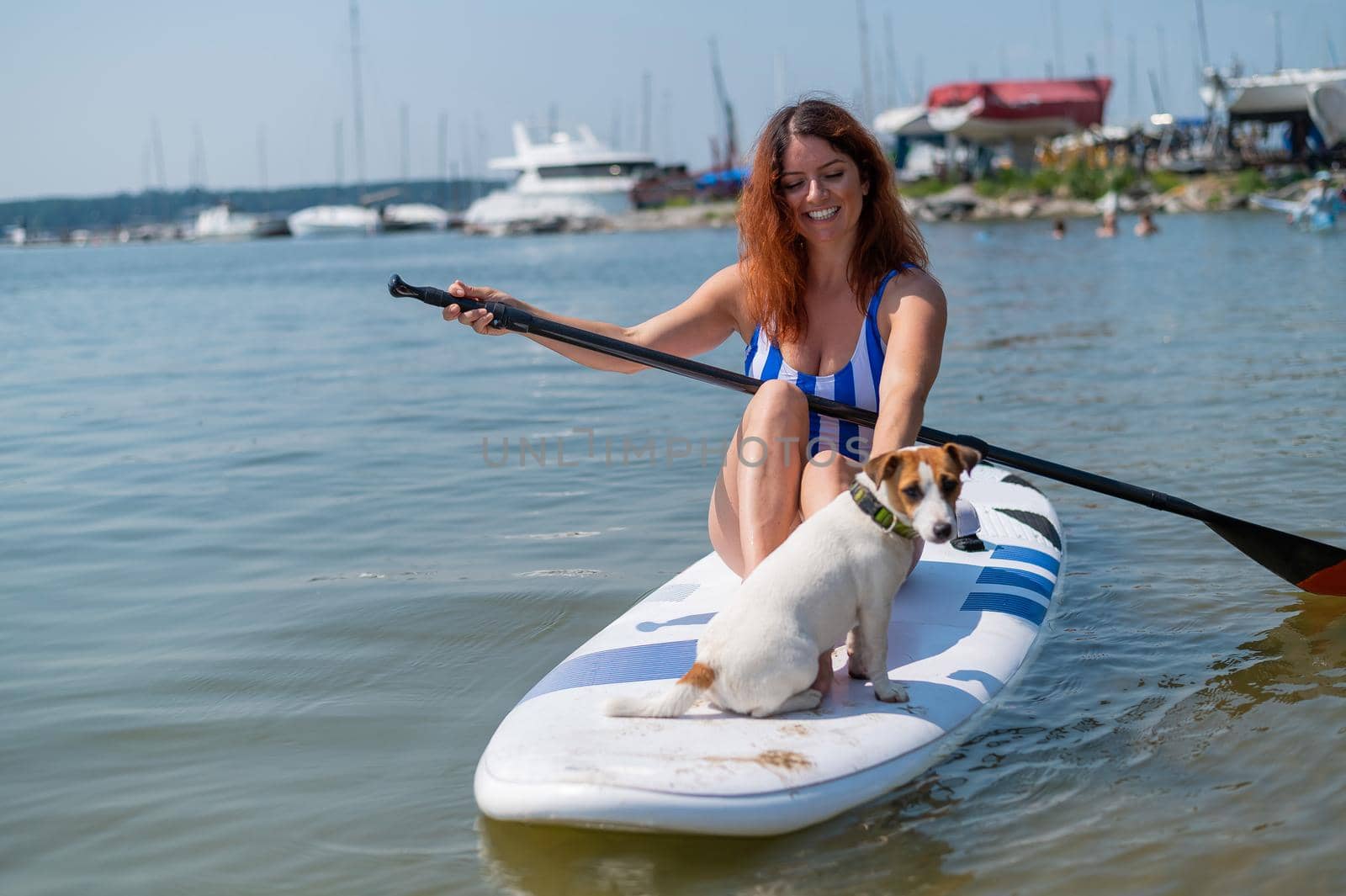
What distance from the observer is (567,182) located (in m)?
81.9

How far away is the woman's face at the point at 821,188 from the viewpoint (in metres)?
3.92

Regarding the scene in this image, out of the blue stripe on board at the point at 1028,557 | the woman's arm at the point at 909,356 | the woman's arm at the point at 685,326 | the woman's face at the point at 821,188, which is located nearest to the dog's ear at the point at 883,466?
the woman's arm at the point at 909,356

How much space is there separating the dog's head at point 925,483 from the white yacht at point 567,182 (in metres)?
76.7

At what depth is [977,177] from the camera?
63.7 meters

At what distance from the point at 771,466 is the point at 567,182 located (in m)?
80.5

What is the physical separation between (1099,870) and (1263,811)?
23.5 inches

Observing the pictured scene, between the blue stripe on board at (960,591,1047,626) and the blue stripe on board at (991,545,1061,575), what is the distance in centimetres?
39

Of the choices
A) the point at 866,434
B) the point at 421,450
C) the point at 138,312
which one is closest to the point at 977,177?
the point at 138,312

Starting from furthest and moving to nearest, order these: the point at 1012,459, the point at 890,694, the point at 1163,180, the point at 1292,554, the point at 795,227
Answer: the point at 1163,180 → the point at 1292,554 → the point at 1012,459 → the point at 795,227 → the point at 890,694

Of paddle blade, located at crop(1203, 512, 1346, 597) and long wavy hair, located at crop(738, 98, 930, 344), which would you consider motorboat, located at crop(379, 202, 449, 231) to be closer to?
paddle blade, located at crop(1203, 512, 1346, 597)

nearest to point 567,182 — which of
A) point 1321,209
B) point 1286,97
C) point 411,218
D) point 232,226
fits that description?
point 411,218

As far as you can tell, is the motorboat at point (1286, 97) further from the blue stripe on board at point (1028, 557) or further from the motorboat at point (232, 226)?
the motorboat at point (232, 226)

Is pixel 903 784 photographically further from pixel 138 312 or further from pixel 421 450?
pixel 138 312

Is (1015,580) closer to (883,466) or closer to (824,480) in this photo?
(824,480)
